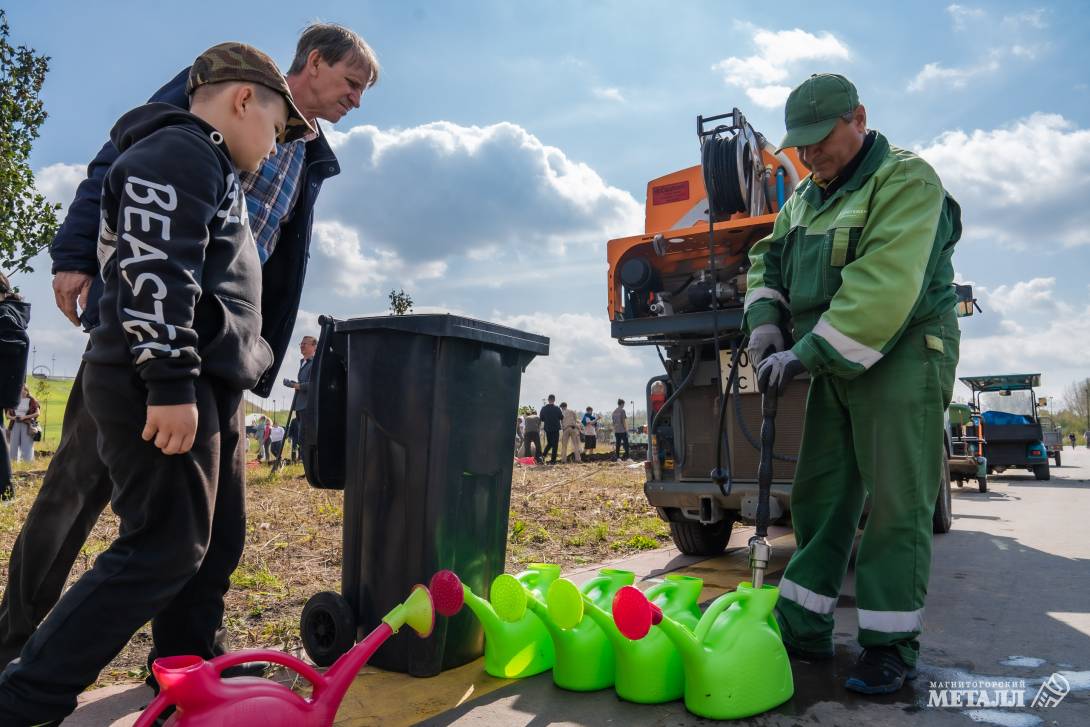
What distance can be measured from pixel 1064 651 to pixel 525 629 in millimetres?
2090

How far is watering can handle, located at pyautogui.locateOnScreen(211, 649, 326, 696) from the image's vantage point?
1.60m

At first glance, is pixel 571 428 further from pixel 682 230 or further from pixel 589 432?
pixel 682 230

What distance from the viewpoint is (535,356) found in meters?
2.90

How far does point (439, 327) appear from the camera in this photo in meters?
2.53

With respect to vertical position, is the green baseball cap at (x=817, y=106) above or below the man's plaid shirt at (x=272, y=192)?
above

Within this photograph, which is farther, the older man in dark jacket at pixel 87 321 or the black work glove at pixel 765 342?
the black work glove at pixel 765 342

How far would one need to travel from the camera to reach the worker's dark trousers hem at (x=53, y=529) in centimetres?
206

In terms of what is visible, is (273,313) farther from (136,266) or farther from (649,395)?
(649,395)

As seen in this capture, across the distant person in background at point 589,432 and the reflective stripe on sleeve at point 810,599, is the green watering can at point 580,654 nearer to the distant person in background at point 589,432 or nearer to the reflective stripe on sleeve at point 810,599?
the reflective stripe on sleeve at point 810,599

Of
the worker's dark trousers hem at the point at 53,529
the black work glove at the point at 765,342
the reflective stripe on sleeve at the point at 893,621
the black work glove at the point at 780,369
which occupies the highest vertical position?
the black work glove at the point at 765,342

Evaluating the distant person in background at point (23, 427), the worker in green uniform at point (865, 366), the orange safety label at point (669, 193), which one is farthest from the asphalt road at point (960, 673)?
the distant person in background at point (23, 427)

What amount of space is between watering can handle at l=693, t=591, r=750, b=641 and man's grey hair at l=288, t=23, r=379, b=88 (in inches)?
93.4

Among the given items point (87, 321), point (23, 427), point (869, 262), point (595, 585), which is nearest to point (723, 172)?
point (869, 262)

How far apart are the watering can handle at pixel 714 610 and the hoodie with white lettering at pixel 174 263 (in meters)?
1.49
